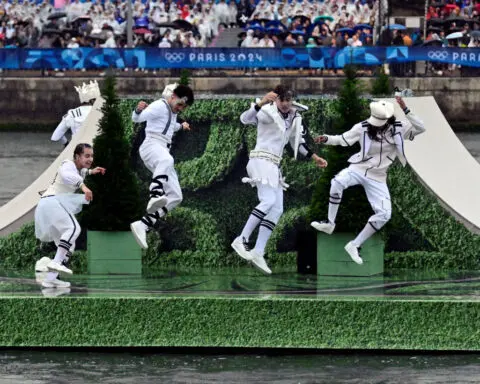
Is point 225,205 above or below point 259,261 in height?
above

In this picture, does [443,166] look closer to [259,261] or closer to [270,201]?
[270,201]

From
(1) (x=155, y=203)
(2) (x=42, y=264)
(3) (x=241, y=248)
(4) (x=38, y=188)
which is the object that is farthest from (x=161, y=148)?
(4) (x=38, y=188)

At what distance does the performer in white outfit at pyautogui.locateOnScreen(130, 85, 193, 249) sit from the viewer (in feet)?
62.6

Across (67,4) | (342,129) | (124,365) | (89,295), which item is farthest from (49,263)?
(67,4)

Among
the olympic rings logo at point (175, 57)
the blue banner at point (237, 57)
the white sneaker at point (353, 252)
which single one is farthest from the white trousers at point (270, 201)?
the olympic rings logo at point (175, 57)

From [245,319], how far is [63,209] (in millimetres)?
2703

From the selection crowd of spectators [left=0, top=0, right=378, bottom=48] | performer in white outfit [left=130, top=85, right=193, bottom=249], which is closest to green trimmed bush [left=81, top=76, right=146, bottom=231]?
performer in white outfit [left=130, top=85, right=193, bottom=249]

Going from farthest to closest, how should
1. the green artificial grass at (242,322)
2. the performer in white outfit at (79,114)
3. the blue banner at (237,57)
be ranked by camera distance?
1. the blue banner at (237,57)
2. the performer in white outfit at (79,114)
3. the green artificial grass at (242,322)

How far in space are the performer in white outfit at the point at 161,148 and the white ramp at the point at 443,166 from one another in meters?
2.62

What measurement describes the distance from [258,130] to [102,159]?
185 centimetres

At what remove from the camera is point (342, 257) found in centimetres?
1942

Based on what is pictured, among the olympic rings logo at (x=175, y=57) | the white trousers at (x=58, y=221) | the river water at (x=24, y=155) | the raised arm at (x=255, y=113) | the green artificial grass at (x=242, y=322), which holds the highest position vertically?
the raised arm at (x=255, y=113)

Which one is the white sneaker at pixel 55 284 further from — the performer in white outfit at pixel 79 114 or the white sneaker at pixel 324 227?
the performer in white outfit at pixel 79 114

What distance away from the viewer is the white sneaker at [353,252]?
747 inches
